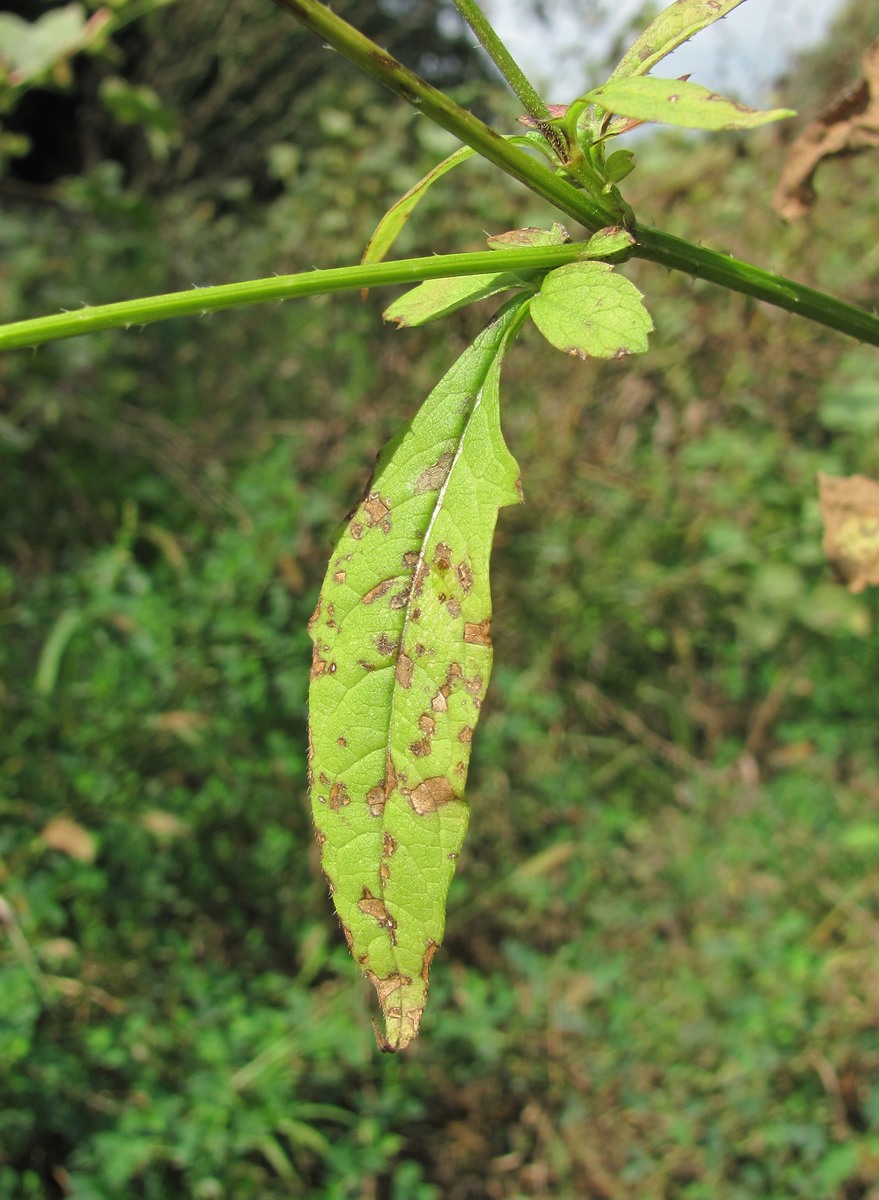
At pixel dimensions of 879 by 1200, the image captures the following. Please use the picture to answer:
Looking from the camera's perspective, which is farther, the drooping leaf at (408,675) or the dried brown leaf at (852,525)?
the dried brown leaf at (852,525)

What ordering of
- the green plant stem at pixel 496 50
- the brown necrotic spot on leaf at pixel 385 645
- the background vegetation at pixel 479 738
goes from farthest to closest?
the background vegetation at pixel 479 738, the brown necrotic spot on leaf at pixel 385 645, the green plant stem at pixel 496 50

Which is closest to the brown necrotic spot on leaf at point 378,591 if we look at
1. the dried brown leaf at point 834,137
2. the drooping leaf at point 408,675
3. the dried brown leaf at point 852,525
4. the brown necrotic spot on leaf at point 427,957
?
the drooping leaf at point 408,675

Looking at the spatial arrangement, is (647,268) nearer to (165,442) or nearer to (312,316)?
(312,316)

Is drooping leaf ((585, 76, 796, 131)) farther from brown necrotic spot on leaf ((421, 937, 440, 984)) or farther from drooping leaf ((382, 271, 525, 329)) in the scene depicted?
brown necrotic spot on leaf ((421, 937, 440, 984))

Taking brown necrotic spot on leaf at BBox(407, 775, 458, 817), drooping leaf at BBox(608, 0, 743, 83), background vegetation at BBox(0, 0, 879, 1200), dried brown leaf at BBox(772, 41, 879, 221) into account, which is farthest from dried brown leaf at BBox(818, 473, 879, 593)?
background vegetation at BBox(0, 0, 879, 1200)

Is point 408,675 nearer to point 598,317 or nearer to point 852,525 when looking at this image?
point 598,317

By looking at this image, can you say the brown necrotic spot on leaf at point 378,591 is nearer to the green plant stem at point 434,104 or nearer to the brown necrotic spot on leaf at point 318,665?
the brown necrotic spot on leaf at point 318,665
